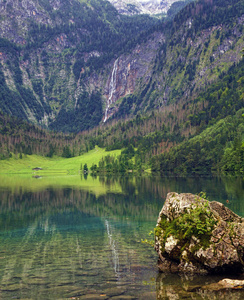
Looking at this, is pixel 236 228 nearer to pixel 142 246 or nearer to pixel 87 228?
pixel 142 246

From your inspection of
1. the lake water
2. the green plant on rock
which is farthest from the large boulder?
the lake water

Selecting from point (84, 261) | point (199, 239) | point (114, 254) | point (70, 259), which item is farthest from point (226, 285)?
point (70, 259)

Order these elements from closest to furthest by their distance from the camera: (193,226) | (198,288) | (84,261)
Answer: (198,288), (193,226), (84,261)

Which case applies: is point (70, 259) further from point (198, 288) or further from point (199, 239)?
point (198, 288)

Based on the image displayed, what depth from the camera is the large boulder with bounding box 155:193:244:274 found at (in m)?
28.1

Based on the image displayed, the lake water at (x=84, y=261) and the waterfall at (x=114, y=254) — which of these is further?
the waterfall at (x=114, y=254)

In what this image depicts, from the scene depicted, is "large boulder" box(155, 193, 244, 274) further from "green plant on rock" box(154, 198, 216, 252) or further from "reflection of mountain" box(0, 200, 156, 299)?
"reflection of mountain" box(0, 200, 156, 299)

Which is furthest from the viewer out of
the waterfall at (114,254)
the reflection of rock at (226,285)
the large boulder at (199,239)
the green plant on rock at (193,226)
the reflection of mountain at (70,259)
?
the waterfall at (114,254)

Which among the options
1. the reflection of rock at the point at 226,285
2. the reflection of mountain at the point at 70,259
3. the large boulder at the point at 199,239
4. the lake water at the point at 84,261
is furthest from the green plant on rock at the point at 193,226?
the reflection of mountain at the point at 70,259

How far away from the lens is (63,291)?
25.5 meters

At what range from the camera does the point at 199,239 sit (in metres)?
29.2

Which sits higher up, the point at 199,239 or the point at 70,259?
the point at 199,239

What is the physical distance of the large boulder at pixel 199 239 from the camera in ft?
92.2

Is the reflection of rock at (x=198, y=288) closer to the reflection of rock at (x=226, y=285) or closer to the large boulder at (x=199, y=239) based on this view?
the reflection of rock at (x=226, y=285)
